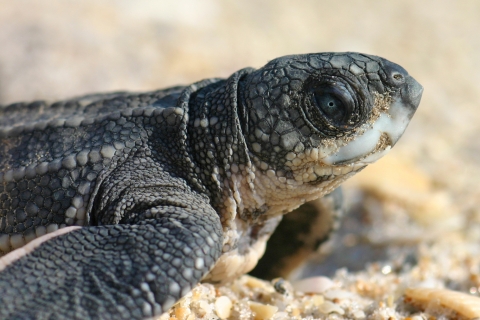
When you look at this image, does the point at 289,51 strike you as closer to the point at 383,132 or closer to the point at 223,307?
the point at 383,132

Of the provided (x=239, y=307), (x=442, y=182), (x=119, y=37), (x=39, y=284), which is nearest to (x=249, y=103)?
(x=239, y=307)

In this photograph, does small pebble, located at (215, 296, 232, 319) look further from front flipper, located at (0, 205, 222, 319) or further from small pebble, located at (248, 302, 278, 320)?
front flipper, located at (0, 205, 222, 319)

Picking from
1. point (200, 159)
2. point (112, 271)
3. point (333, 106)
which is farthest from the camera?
point (200, 159)

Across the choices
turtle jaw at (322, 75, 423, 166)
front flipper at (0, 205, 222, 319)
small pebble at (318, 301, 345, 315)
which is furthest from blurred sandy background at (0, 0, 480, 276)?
front flipper at (0, 205, 222, 319)

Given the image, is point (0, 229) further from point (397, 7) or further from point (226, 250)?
point (397, 7)

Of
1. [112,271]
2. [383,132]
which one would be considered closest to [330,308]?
[383,132]

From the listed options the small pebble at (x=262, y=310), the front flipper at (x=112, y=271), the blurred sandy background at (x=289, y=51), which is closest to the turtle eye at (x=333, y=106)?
the front flipper at (x=112, y=271)

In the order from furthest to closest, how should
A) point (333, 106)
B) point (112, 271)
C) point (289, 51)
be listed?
point (289, 51)
point (333, 106)
point (112, 271)

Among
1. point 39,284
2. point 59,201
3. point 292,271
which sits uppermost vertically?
point 59,201
